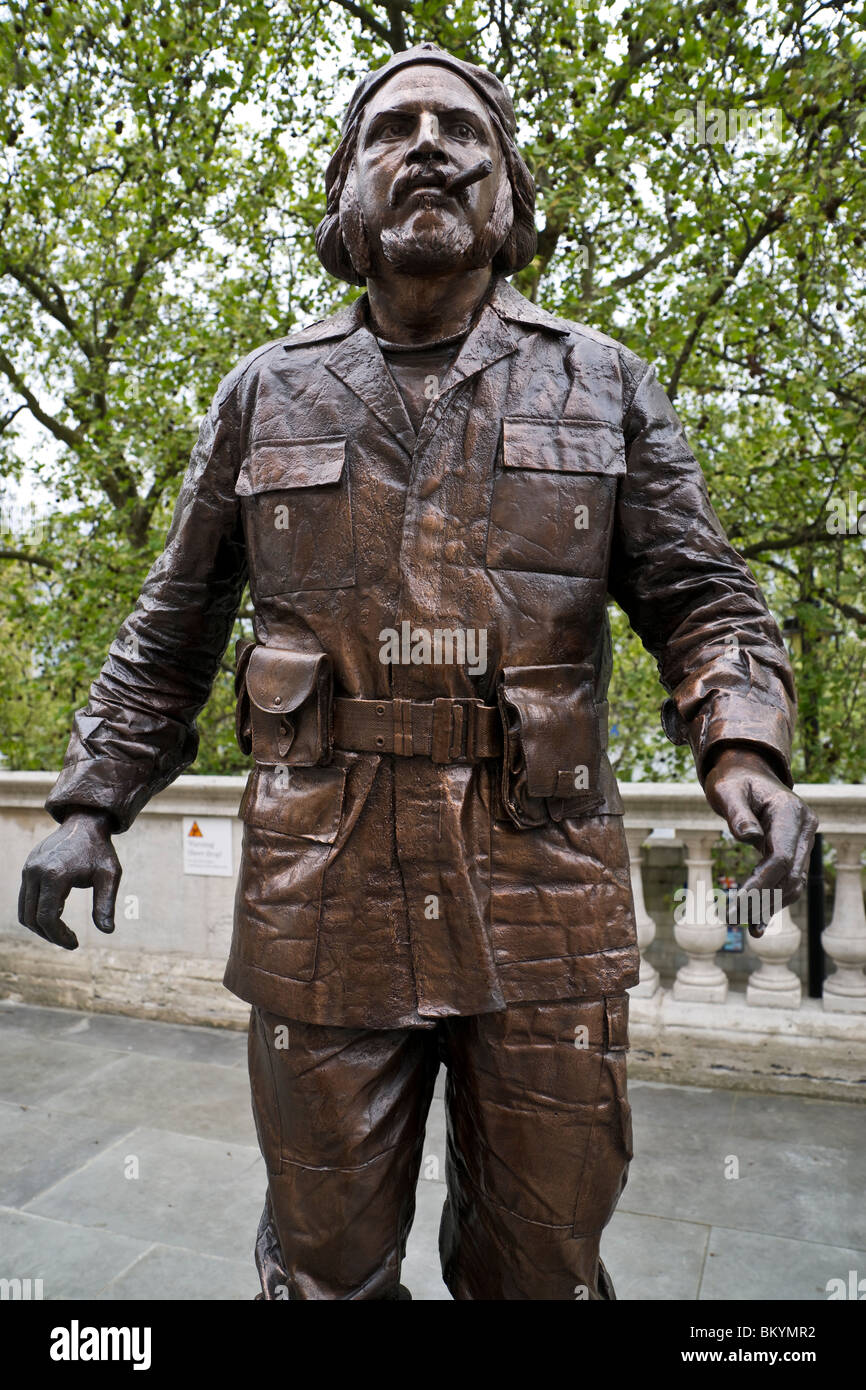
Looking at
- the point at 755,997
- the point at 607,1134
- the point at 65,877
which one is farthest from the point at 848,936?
the point at 65,877

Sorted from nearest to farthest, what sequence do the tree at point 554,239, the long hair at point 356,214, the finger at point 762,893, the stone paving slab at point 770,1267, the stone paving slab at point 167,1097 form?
the finger at point 762,893 → the long hair at point 356,214 → the stone paving slab at point 770,1267 → the stone paving slab at point 167,1097 → the tree at point 554,239

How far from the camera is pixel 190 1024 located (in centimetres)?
546

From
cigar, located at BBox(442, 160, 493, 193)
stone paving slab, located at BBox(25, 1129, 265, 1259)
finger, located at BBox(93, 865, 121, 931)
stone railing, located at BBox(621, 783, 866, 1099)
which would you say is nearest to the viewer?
cigar, located at BBox(442, 160, 493, 193)

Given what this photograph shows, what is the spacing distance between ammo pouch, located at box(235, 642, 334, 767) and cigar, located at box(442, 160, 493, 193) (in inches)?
30.4

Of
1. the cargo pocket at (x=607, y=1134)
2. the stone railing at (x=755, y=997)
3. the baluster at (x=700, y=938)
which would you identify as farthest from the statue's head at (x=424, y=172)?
the baluster at (x=700, y=938)

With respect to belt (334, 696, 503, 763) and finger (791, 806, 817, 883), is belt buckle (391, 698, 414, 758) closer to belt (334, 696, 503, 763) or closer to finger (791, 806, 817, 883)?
belt (334, 696, 503, 763)

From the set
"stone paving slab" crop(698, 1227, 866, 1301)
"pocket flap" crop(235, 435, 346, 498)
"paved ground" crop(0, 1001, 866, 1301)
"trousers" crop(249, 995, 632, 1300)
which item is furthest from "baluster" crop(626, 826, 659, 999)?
"pocket flap" crop(235, 435, 346, 498)

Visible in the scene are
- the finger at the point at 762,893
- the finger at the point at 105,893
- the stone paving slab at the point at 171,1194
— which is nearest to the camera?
the finger at the point at 762,893

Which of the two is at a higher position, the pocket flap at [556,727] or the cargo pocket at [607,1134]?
the pocket flap at [556,727]

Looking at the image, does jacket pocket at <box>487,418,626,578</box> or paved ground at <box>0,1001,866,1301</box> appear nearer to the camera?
jacket pocket at <box>487,418,626,578</box>

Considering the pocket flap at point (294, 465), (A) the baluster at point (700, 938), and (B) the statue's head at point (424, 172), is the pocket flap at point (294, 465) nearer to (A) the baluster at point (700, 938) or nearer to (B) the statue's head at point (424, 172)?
(B) the statue's head at point (424, 172)

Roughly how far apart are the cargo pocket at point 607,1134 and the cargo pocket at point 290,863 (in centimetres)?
52

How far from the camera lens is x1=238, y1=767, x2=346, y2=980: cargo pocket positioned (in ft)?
5.98

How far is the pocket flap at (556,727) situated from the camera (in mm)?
1741
